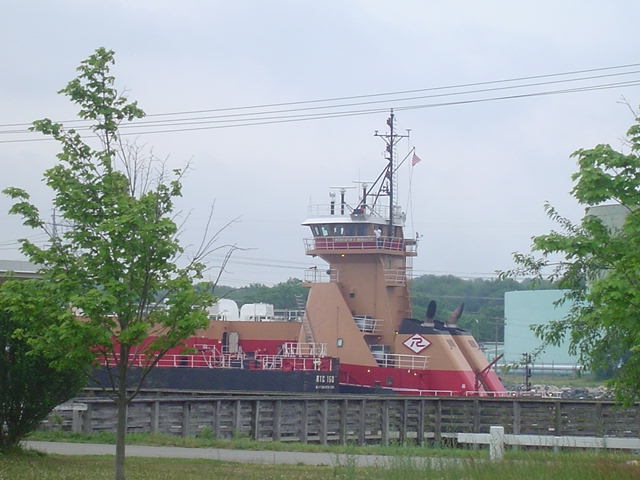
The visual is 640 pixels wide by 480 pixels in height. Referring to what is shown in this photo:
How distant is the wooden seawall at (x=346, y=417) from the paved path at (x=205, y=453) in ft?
11.8

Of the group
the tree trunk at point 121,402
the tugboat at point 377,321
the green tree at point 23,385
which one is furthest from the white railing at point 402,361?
the tree trunk at point 121,402

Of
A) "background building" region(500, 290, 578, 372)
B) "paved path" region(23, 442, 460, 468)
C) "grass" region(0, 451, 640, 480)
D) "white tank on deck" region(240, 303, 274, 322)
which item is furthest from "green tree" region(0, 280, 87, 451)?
"background building" region(500, 290, 578, 372)

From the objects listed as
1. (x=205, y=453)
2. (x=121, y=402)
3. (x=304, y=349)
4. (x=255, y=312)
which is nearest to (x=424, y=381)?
(x=304, y=349)

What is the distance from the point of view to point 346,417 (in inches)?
1246

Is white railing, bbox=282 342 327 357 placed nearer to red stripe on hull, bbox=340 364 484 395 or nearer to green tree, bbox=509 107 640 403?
red stripe on hull, bbox=340 364 484 395

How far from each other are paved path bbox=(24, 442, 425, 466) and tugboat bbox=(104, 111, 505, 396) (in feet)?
53.3

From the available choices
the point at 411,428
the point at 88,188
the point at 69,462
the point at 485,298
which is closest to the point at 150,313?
the point at 88,188

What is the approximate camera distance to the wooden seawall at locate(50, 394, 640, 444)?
2606 centimetres

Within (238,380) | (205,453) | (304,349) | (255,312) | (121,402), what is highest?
(255,312)

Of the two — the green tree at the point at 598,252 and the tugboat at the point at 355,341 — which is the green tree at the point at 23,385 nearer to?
the green tree at the point at 598,252

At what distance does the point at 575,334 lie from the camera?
1448cm

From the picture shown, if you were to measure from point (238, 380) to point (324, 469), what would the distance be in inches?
832

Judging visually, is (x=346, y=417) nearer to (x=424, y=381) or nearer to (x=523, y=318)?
(x=424, y=381)

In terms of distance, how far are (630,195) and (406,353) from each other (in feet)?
87.4
